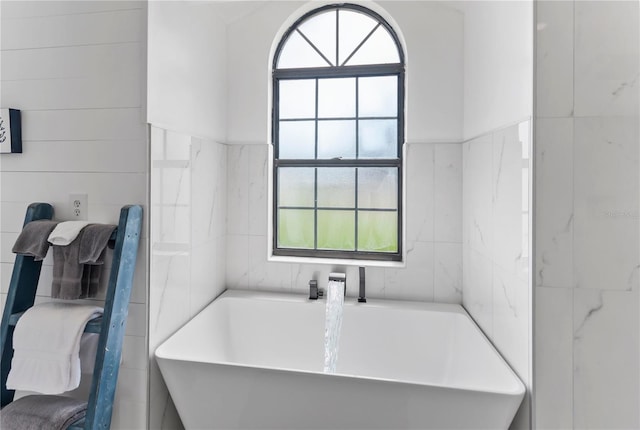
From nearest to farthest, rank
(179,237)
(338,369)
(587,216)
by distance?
(587,216)
(179,237)
(338,369)

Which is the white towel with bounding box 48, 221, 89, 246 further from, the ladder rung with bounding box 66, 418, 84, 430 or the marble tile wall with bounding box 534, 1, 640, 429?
the marble tile wall with bounding box 534, 1, 640, 429

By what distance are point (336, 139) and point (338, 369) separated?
1.41m

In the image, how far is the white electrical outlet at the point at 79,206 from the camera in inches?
54.1

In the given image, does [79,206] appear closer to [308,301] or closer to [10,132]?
[10,132]

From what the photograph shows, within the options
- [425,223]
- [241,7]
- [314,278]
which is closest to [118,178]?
[314,278]

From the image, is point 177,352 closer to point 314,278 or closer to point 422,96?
point 314,278

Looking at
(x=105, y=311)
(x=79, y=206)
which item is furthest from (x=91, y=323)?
(x=79, y=206)

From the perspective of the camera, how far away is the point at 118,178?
4.44 ft

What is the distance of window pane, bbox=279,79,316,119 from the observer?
223 cm

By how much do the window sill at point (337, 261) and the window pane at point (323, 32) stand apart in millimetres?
1289

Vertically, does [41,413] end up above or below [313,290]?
below

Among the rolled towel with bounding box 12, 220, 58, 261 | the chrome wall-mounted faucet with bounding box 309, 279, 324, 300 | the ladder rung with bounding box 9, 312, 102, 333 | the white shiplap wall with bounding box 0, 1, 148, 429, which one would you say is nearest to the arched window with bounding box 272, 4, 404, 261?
the chrome wall-mounted faucet with bounding box 309, 279, 324, 300

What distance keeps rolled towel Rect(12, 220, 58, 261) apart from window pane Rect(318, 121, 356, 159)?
149 cm

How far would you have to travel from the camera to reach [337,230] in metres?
2.21
